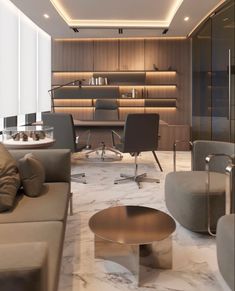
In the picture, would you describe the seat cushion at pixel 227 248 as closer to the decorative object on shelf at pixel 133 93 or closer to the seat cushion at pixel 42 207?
A: the seat cushion at pixel 42 207

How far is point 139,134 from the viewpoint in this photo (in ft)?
14.1

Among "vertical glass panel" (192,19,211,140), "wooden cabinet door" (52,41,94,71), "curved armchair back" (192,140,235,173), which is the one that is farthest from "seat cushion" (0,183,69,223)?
"wooden cabinet door" (52,41,94,71)

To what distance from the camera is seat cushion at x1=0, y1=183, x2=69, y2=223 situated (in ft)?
6.42

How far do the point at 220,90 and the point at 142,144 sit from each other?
7.15ft

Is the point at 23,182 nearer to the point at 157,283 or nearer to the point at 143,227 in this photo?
the point at 143,227

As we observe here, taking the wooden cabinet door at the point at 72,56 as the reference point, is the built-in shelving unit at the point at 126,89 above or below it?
below

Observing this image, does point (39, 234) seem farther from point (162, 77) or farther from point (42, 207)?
point (162, 77)

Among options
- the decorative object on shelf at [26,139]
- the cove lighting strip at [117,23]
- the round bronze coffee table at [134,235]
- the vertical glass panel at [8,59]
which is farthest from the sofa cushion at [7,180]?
the cove lighting strip at [117,23]

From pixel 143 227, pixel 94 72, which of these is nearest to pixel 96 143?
pixel 94 72

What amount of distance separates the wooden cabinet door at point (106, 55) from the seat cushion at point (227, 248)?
6306 mm

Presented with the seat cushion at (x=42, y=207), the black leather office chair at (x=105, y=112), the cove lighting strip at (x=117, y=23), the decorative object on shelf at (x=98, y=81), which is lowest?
the seat cushion at (x=42, y=207)

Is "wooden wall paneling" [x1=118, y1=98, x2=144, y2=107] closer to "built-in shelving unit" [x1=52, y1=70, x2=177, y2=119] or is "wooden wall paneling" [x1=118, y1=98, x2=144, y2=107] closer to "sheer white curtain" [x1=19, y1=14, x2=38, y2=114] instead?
"built-in shelving unit" [x1=52, y1=70, x2=177, y2=119]

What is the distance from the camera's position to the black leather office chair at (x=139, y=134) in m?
4.22

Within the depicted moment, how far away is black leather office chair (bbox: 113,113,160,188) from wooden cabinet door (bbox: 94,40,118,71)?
3.67m
